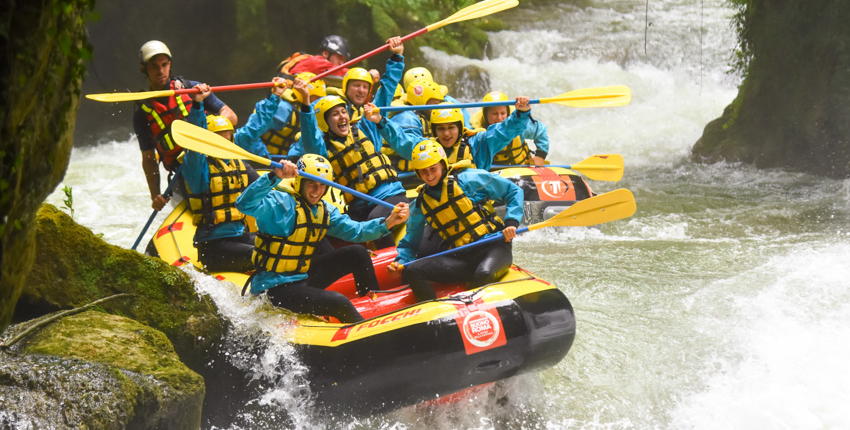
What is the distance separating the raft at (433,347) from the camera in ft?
12.0

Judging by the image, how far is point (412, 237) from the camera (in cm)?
448

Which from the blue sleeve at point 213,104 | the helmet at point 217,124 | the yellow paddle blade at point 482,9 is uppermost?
the yellow paddle blade at point 482,9

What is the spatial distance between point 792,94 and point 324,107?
21.1ft

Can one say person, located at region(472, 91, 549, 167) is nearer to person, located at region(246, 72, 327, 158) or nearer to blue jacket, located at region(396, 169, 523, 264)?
person, located at region(246, 72, 327, 158)

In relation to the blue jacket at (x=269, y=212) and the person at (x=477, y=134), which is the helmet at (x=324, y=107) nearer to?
the person at (x=477, y=134)

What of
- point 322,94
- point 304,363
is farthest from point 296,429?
point 322,94

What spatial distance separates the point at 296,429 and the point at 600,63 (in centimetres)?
1039

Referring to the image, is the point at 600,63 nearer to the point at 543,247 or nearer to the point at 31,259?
the point at 543,247

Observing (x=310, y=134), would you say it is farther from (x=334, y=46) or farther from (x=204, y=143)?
(x=334, y=46)

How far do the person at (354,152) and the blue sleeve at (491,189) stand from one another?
0.92 meters

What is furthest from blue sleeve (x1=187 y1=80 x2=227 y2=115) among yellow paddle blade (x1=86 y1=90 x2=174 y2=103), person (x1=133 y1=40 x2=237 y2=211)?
yellow paddle blade (x1=86 y1=90 x2=174 y2=103)

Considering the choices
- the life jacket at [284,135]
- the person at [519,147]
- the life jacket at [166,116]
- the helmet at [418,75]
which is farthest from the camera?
the person at [519,147]

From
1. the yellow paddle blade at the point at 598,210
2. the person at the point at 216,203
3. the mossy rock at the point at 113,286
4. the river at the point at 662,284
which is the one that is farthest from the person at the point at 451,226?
the mossy rock at the point at 113,286

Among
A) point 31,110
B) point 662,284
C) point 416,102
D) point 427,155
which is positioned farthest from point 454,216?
point 31,110
